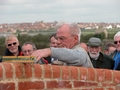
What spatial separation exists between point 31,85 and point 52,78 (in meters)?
0.26

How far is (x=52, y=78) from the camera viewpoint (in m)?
3.52

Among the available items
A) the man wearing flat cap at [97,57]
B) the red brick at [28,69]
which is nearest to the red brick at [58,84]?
the red brick at [28,69]

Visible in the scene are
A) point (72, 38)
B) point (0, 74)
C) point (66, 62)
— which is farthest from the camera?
point (72, 38)

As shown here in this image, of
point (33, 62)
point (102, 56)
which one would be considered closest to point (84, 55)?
point (33, 62)

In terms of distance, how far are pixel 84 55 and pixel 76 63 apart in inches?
4.9

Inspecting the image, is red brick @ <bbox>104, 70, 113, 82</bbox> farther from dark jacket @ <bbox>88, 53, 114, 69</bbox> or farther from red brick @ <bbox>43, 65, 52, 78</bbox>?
dark jacket @ <bbox>88, 53, 114, 69</bbox>

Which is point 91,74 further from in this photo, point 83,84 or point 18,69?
point 18,69

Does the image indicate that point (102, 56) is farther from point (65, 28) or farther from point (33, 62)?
point (33, 62)

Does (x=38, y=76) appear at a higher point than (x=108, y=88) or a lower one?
higher

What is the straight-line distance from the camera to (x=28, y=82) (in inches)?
132

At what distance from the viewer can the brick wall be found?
3230 millimetres

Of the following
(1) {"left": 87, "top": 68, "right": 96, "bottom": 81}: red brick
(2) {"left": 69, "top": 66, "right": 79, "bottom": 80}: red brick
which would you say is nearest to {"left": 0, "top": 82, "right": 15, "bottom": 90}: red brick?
(2) {"left": 69, "top": 66, "right": 79, "bottom": 80}: red brick

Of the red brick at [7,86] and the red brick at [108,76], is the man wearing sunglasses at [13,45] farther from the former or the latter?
the red brick at [7,86]

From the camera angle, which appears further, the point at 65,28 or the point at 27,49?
the point at 27,49
